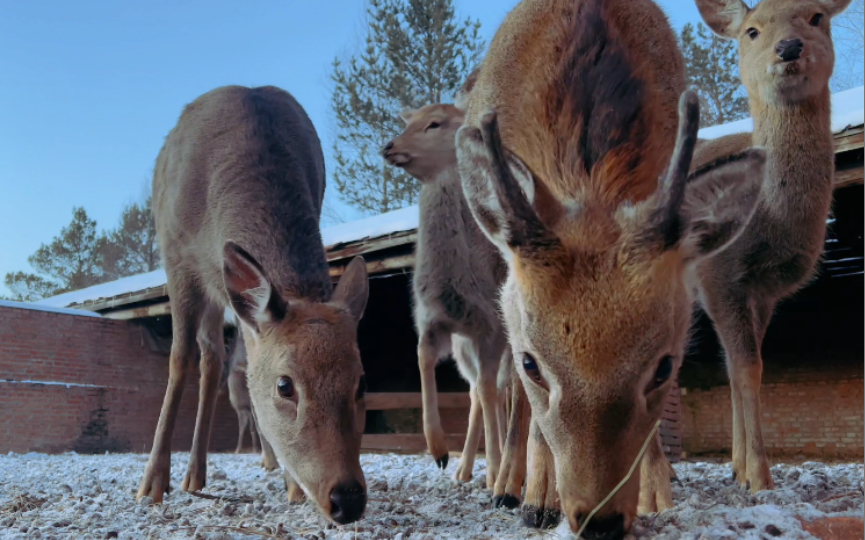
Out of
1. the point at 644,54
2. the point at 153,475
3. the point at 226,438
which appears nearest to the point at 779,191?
the point at 644,54

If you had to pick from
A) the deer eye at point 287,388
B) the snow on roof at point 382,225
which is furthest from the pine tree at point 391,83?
the deer eye at point 287,388

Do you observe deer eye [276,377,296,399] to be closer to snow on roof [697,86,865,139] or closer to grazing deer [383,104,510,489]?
grazing deer [383,104,510,489]

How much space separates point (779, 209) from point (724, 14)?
180 cm

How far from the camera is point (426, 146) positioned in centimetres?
756

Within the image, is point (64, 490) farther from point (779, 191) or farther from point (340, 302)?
point (779, 191)

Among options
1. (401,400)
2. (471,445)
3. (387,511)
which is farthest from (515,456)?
(401,400)

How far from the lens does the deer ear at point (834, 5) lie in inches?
215

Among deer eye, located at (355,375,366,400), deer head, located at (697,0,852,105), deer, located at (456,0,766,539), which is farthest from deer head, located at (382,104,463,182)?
deer, located at (456,0,766,539)

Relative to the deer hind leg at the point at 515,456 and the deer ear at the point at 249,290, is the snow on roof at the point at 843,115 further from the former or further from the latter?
the deer ear at the point at 249,290

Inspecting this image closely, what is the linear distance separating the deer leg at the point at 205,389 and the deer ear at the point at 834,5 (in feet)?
15.4

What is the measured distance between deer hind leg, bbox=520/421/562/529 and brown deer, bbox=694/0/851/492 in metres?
1.60

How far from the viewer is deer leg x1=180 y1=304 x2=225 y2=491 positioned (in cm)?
579

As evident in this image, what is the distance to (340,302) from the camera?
4.70 m

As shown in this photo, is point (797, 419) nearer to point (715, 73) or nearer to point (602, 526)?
point (715, 73)
